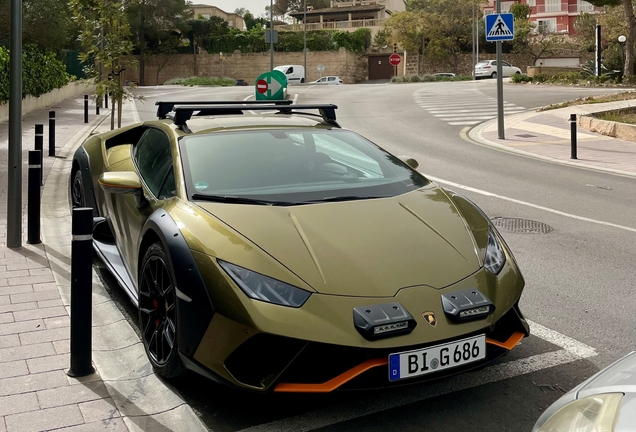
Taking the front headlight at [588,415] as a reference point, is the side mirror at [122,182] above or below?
above

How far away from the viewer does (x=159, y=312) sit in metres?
3.90

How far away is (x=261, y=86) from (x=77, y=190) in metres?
10.2

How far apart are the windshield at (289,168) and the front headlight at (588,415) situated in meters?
2.14

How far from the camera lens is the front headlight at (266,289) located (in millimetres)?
3240

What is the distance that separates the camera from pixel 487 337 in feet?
11.2

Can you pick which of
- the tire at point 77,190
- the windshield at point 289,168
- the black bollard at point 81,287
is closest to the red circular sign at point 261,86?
the tire at point 77,190

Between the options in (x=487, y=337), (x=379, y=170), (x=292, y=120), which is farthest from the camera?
(x=292, y=120)

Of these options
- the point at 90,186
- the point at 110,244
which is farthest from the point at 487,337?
the point at 90,186

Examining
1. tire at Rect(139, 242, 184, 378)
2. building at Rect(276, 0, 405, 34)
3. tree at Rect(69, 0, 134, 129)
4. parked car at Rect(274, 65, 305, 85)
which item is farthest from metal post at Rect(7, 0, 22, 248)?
building at Rect(276, 0, 405, 34)

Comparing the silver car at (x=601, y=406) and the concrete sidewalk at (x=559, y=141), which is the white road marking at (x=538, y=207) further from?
the silver car at (x=601, y=406)

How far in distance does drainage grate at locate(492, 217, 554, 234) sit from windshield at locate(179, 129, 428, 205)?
319cm

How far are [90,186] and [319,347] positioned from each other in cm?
365

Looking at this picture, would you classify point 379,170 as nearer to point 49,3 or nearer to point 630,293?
point 630,293

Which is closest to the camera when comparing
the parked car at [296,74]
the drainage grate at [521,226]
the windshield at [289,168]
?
the windshield at [289,168]
